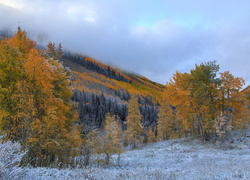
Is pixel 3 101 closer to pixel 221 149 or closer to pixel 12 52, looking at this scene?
pixel 12 52

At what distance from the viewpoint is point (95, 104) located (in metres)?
129

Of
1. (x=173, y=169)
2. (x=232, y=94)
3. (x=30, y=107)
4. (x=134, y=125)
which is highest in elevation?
(x=232, y=94)

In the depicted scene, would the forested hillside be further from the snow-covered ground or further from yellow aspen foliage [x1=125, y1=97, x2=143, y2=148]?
yellow aspen foliage [x1=125, y1=97, x2=143, y2=148]

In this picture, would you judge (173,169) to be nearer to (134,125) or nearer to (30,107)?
(30,107)

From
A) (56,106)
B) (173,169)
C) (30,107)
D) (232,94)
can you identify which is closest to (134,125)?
(232,94)

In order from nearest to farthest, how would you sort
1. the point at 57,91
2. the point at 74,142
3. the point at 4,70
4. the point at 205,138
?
the point at 74,142 < the point at 4,70 < the point at 57,91 < the point at 205,138

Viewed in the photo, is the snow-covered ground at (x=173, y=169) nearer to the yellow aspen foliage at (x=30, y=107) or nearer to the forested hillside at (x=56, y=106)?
the forested hillside at (x=56, y=106)

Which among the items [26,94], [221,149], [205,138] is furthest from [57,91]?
[205,138]

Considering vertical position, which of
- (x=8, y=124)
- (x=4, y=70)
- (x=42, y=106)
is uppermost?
(x=4, y=70)

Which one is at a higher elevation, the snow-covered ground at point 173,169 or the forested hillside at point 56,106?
the forested hillside at point 56,106

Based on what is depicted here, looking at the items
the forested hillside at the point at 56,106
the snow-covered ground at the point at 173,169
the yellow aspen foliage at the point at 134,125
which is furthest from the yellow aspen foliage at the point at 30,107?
the yellow aspen foliage at the point at 134,125

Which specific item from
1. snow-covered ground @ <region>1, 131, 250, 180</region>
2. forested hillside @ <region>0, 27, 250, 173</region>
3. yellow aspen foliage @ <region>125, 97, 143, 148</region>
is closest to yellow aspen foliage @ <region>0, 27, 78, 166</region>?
forested hillside @ <region>0, 27, 250, 173</region>

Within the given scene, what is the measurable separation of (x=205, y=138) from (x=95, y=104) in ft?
370

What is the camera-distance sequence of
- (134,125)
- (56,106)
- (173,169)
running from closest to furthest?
(173,169) → (56,106) → (134,125)
